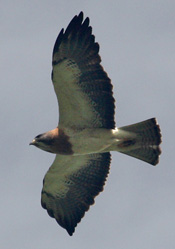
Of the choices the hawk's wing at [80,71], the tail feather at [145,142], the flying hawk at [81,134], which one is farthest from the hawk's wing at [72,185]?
the hawk's wing at [80,71]

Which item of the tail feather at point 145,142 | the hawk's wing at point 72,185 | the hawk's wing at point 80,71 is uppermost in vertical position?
the hawk's wing at point 80,71

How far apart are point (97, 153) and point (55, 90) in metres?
2.43

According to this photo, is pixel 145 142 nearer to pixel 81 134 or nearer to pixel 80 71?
pixel 81 134

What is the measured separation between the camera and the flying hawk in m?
19.4

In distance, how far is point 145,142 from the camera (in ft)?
66.6

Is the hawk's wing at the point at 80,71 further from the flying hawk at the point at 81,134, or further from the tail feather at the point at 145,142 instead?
the tail feather at the point at 145,142

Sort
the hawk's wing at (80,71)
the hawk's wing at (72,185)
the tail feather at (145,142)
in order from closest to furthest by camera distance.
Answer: the hawk's wing at (80,71)
the tail feather at (145,142)
the hawk's wing at (72,185)

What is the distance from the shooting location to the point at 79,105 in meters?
19.9

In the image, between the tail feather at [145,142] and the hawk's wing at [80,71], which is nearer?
the hawk's wing at [80,71]

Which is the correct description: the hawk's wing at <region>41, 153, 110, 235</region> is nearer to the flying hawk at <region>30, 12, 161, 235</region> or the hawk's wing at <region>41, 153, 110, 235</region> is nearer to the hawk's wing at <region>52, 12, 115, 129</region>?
the flying hawk at <region>30, 12, 161, 235</region>

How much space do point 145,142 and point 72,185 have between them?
2.48 meters

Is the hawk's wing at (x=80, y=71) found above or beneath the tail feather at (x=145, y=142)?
above

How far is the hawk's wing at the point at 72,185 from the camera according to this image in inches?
835

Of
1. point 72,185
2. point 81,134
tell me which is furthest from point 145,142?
point 72,185
